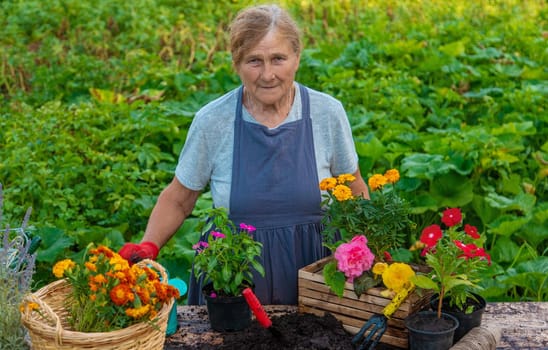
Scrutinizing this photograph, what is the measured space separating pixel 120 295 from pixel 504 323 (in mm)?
1220

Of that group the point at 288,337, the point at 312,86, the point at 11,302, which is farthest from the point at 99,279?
the point at 312,86

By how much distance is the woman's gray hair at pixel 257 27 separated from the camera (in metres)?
2.51

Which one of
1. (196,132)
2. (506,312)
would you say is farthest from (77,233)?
(506,312)

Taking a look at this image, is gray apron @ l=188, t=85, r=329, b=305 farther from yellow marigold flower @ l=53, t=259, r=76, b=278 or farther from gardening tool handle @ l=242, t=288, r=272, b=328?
yellow marigold flower @ l=53, t=259, r=76, b=278


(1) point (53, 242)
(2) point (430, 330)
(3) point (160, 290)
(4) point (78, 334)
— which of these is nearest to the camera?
(4) point (78, 334)

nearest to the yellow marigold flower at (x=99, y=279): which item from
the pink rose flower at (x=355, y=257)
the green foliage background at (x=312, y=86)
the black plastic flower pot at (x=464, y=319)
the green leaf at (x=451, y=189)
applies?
the pink rose flower at (x=355, y=257)

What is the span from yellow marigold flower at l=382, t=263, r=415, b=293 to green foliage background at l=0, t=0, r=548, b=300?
5.44 ft

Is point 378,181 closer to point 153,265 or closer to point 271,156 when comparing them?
point 271,156

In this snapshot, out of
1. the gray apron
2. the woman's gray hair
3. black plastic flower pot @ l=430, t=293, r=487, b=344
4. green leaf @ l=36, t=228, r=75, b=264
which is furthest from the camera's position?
green leaf @ l=36, t=228, r=75, b=264

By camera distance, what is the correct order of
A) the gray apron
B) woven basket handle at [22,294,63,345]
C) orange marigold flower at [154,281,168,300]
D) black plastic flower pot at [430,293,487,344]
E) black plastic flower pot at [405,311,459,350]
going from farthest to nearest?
the gray apron < black plastic flower pot at [430,293,487,344] < black plastic flower pot at [405,311,459,350] < orange marigold flower at [154,281,168,300] < woven basket handle at [22,294,63,345]

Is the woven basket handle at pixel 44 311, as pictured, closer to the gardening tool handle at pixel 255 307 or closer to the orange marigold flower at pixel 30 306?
the orange marigold flower at pixel 30 306

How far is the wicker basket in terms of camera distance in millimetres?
1773

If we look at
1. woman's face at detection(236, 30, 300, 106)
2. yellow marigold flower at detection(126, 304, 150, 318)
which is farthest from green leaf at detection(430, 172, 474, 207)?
yellow marigold flower at detection(126, 304, 150, 318)

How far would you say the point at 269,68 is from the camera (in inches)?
99.3
